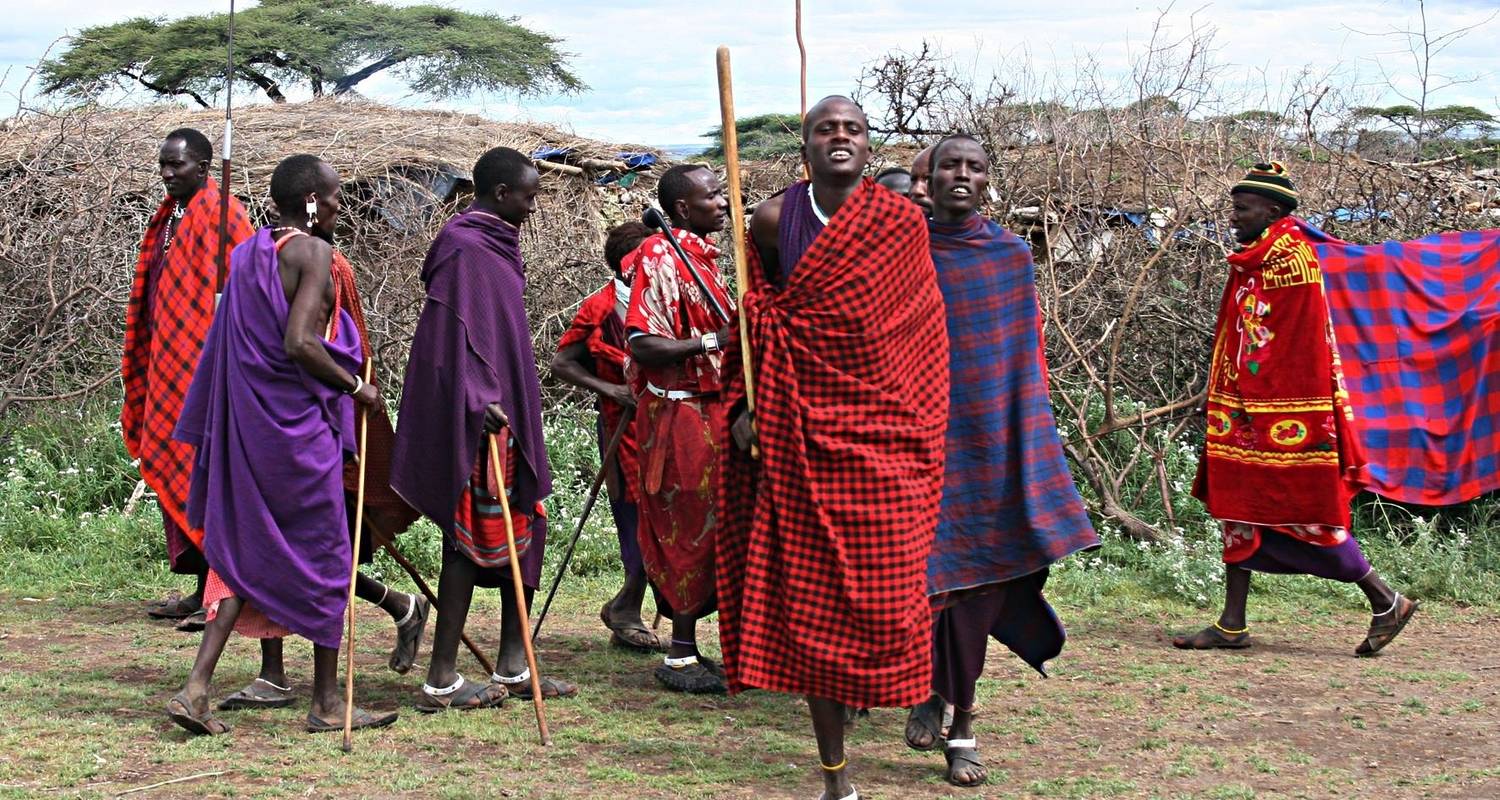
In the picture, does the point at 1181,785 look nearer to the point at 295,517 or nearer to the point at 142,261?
the point at 295,517

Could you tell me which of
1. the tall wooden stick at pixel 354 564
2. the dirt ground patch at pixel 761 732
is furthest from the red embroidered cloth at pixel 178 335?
the tall wooden stick at pixel 354 564

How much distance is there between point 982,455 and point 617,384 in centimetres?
191

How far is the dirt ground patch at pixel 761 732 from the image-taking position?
427cm

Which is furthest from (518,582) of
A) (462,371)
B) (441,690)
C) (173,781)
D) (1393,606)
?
(1393,606)

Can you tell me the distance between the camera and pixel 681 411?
519 cm

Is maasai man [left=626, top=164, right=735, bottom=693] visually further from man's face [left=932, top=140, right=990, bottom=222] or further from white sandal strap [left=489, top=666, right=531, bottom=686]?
man's face [left=932, top=140, right=990, bottom=222]

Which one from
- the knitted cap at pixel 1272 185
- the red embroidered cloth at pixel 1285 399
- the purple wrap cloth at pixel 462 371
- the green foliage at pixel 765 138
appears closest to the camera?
the purple wrap cloth at pixel 462 371

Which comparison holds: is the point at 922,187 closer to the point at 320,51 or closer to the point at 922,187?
the point at 922,187

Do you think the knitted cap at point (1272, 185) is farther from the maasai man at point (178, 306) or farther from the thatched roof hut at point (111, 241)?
the thatched roof hut at point (111, 241)

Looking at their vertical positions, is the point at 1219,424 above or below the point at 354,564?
above

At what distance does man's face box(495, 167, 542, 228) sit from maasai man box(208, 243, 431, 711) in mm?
580

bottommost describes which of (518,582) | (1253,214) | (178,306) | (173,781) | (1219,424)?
(173,781)

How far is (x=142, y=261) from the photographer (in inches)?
240

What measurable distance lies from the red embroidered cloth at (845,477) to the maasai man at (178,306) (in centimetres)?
277
